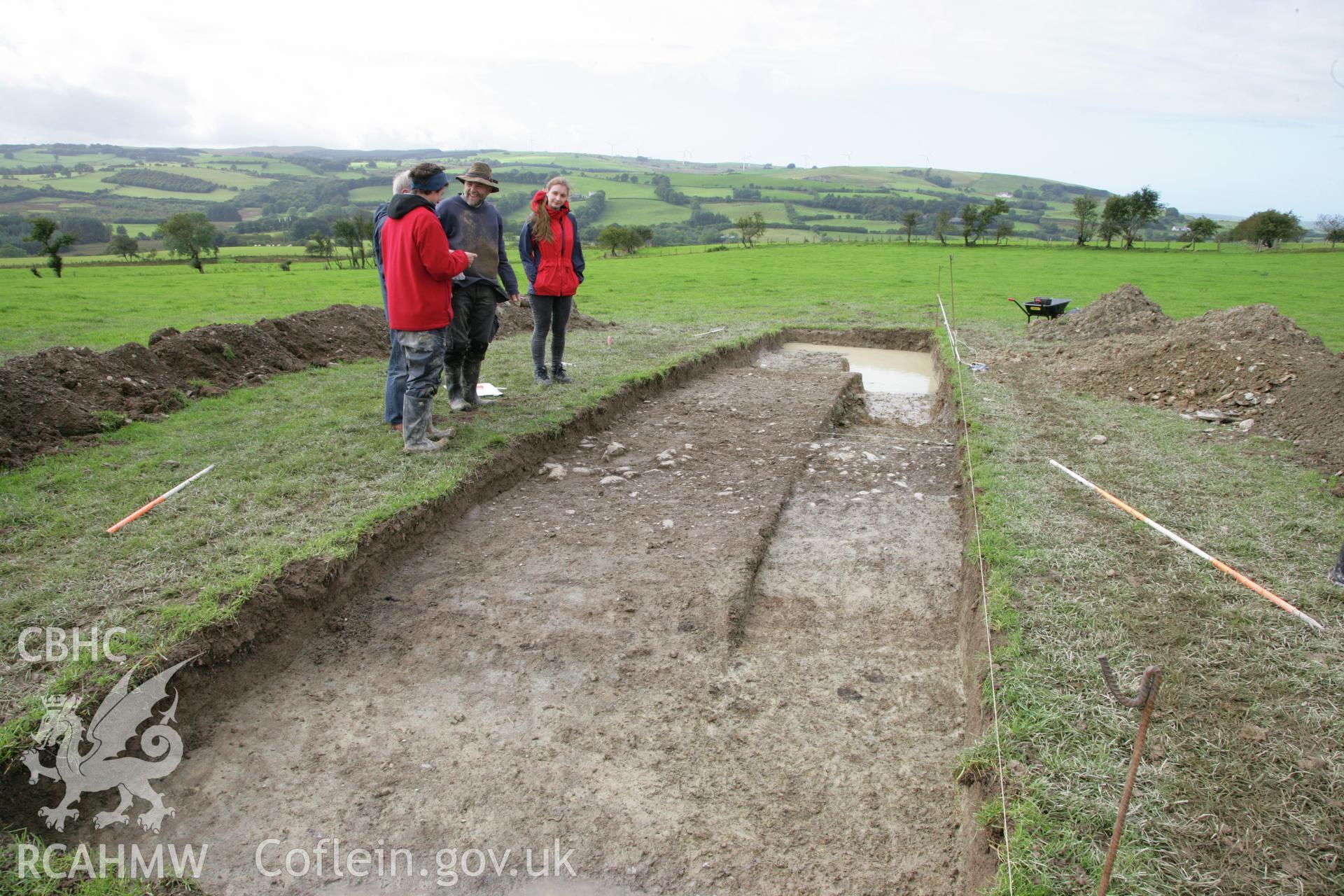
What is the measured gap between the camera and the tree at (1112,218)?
52.1 m

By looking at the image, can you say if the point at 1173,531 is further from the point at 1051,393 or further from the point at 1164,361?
the point at 1164,361

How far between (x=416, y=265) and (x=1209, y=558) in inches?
222

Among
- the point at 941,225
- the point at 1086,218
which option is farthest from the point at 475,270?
the point at 1086,218

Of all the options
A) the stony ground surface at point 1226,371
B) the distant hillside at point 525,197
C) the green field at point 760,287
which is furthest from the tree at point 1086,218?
the stony ground surface at point 1226,371

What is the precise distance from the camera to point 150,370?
24.6 ft

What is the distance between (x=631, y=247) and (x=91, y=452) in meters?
46.1

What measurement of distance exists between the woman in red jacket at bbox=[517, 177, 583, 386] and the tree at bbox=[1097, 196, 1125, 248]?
55.6 m

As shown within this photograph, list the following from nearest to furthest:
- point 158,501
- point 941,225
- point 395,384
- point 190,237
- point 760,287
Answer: point 158,501
point 395,384
point 760,287
point 190,237
point 941,225

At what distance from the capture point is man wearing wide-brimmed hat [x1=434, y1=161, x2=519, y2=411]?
21.5ft

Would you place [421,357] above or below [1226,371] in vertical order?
below

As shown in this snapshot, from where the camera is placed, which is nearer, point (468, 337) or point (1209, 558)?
point (1209, 558)

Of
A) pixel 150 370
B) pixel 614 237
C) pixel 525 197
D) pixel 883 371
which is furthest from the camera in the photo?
pixel 525 197

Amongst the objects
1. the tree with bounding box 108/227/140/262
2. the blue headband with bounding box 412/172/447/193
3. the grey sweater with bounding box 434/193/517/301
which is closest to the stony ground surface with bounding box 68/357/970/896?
the grey sweater with bounding box 434/193/517/301

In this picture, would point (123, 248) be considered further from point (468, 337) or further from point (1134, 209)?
point (1134, 209)
